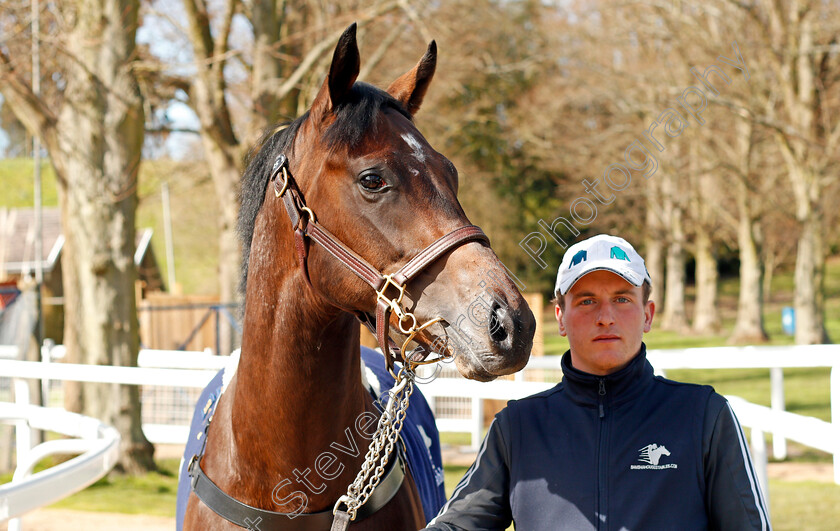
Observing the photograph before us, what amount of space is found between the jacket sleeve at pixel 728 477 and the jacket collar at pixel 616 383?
0.53 ft

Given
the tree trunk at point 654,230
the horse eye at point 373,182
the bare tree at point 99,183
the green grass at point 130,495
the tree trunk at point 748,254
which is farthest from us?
the tree trunk at point 654,230

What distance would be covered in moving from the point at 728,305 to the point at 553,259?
13.9 m

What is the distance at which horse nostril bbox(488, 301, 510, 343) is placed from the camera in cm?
162

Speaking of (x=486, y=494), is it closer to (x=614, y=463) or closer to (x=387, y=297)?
(x=614, y=463)

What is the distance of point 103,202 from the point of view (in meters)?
6.74

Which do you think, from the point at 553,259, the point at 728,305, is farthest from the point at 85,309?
the point at 728,305

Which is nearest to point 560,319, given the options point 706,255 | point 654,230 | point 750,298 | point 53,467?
point 53,467

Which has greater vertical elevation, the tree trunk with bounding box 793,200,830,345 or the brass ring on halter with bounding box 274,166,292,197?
the brass ring on halter with bounding box 274,166,292,197

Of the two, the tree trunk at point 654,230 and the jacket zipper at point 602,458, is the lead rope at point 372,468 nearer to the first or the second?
the jacket zipper at point 602,458

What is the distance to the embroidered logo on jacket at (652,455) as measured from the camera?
170cm

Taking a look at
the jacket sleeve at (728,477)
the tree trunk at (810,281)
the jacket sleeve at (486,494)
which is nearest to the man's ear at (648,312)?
the jacket sleeve at (728,477)

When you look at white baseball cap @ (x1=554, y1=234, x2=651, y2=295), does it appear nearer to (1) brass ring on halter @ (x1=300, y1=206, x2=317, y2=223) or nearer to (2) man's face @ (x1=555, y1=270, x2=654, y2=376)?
(2) man's face @ (x1=555, y1=270, x2=654, y2=376)

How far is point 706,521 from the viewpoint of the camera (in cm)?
167

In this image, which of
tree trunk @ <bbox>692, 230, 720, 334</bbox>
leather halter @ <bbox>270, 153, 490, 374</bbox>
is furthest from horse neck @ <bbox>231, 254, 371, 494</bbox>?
tree trunk @ <bbox>692, 230, 720, 334</bbox>
